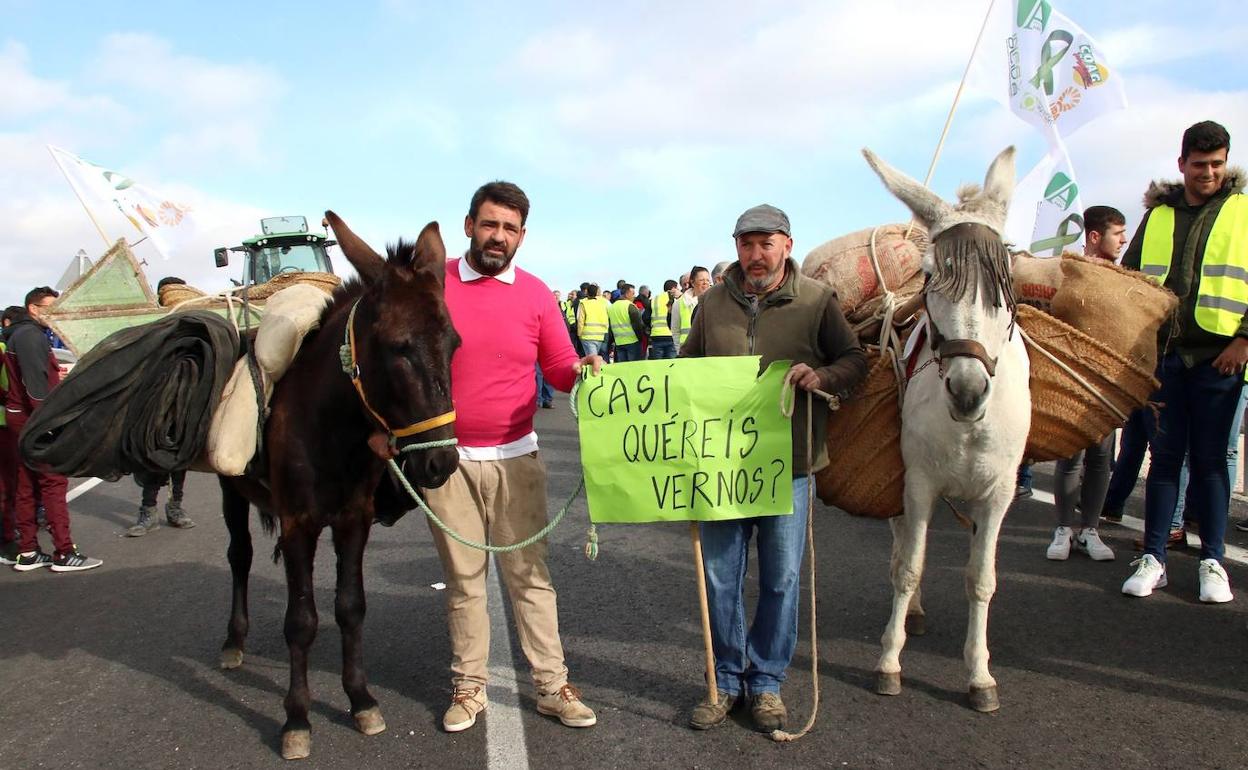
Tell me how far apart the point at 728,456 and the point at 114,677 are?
3633 millimetres

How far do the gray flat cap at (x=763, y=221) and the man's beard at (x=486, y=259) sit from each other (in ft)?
3.37

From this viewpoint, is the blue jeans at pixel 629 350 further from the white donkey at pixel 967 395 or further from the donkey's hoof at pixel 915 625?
the white donkey at pixel 967 395

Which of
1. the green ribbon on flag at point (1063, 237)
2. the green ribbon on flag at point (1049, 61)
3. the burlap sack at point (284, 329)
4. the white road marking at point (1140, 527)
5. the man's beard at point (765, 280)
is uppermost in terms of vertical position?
the green ribbon on flag at point (1049, 61)

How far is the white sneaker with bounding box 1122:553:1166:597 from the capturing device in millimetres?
4699

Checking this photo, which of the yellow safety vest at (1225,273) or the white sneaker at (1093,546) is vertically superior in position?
the yellow safety vest at (1225,273)

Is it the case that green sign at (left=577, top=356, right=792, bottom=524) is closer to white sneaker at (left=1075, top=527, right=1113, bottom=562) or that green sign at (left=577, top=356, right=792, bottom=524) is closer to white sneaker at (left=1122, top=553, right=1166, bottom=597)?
white sneaker at (left=1122, top=553, right=1166, bottom=597)

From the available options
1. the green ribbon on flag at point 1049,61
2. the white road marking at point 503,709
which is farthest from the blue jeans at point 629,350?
the white road marking at point 503,709

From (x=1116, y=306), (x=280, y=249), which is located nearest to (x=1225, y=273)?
(x=1116, y=306)

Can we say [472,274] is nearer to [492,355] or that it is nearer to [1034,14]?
[492,355]

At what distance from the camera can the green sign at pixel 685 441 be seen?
10.9 feet

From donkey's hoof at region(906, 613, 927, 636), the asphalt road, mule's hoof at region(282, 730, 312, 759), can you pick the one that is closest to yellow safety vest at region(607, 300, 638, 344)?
the asphalt road

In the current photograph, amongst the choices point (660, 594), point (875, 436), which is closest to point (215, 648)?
point (660, 594)

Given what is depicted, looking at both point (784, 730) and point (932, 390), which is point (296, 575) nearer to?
point (784, 730)

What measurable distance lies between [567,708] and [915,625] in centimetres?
211
